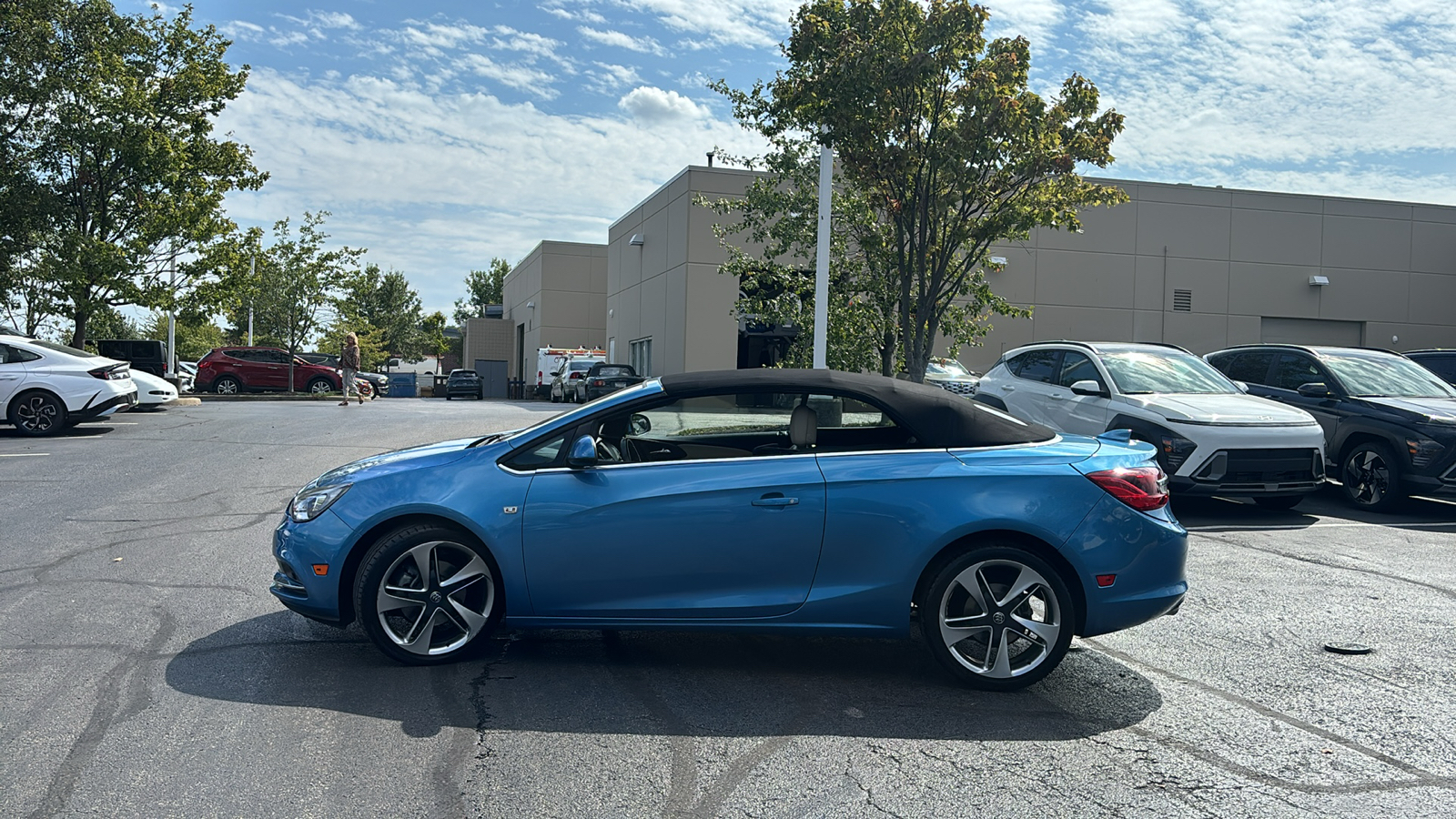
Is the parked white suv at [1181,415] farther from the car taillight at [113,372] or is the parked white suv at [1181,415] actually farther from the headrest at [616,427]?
the car taillight at [113,372]

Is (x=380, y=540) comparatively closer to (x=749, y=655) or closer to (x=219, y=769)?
(x=219, y=769)

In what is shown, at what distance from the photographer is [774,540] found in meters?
4.86

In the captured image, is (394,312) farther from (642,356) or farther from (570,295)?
(642,356)

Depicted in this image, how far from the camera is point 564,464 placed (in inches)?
199

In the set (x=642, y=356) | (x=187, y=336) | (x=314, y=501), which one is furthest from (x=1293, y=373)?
(x=187, y=336)

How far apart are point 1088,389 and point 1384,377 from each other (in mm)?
3756

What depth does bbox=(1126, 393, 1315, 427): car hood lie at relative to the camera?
9695 millimetres

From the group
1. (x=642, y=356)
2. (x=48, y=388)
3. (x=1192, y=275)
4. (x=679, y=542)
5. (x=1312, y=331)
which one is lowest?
(x=679, y=542)

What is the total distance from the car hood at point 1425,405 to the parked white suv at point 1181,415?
1.38 m

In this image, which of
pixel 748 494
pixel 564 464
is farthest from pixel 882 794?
pixel 564 464

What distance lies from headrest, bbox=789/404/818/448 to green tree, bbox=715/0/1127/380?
32.7ft

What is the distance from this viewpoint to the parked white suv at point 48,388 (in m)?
15.8

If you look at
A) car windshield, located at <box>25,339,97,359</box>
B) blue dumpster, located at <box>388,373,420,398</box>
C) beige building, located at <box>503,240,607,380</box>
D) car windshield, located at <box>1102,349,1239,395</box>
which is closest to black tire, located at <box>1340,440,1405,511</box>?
car windshield, located at <box>1102,349,1239,395</box>

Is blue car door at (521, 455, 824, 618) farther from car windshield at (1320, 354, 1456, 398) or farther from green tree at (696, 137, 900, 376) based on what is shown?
green tree at (696, 137, 900, 376)
